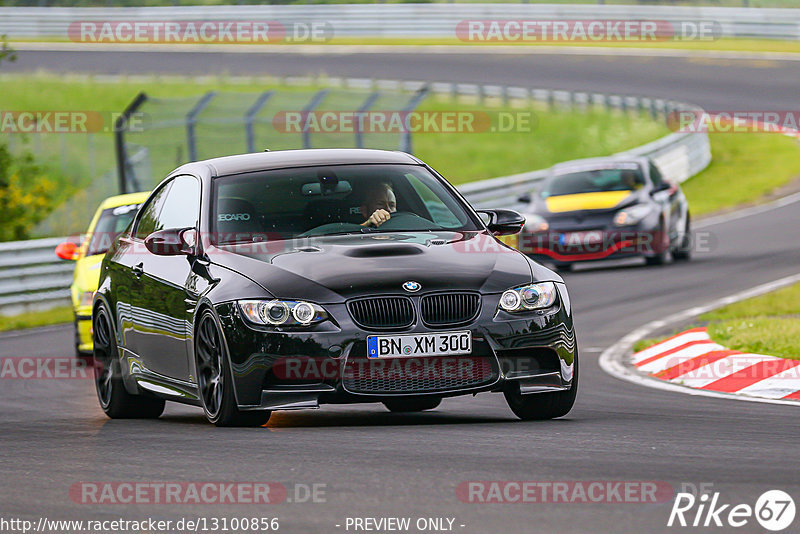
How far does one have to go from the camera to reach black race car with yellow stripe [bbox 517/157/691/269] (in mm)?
20969

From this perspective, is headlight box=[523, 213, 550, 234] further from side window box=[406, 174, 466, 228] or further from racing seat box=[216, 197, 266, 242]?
racing seat box=[216, 197, 266, 242]

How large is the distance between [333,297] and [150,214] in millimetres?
2537

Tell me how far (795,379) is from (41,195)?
17338 mm

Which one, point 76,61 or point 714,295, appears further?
point 76,61

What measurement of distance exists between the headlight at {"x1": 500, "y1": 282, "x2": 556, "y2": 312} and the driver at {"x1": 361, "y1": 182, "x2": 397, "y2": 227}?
3.67 ft

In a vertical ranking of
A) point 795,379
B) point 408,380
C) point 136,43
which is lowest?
point 136,43

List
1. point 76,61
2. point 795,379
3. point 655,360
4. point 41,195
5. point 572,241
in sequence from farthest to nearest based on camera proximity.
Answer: point 76,61, point 41,195, point 572,241, point 655,360, point 795,379

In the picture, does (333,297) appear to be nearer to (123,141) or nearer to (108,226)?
(108,226)

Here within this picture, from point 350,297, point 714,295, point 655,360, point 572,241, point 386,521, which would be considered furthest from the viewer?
point 572,241

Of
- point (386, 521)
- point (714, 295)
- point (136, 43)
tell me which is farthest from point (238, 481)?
point (136, 43)

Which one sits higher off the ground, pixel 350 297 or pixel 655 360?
pixel 350 297

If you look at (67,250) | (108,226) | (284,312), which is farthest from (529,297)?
(67,250)

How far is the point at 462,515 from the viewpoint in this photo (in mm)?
5535

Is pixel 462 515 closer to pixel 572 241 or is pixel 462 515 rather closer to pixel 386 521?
pixel 386 521
